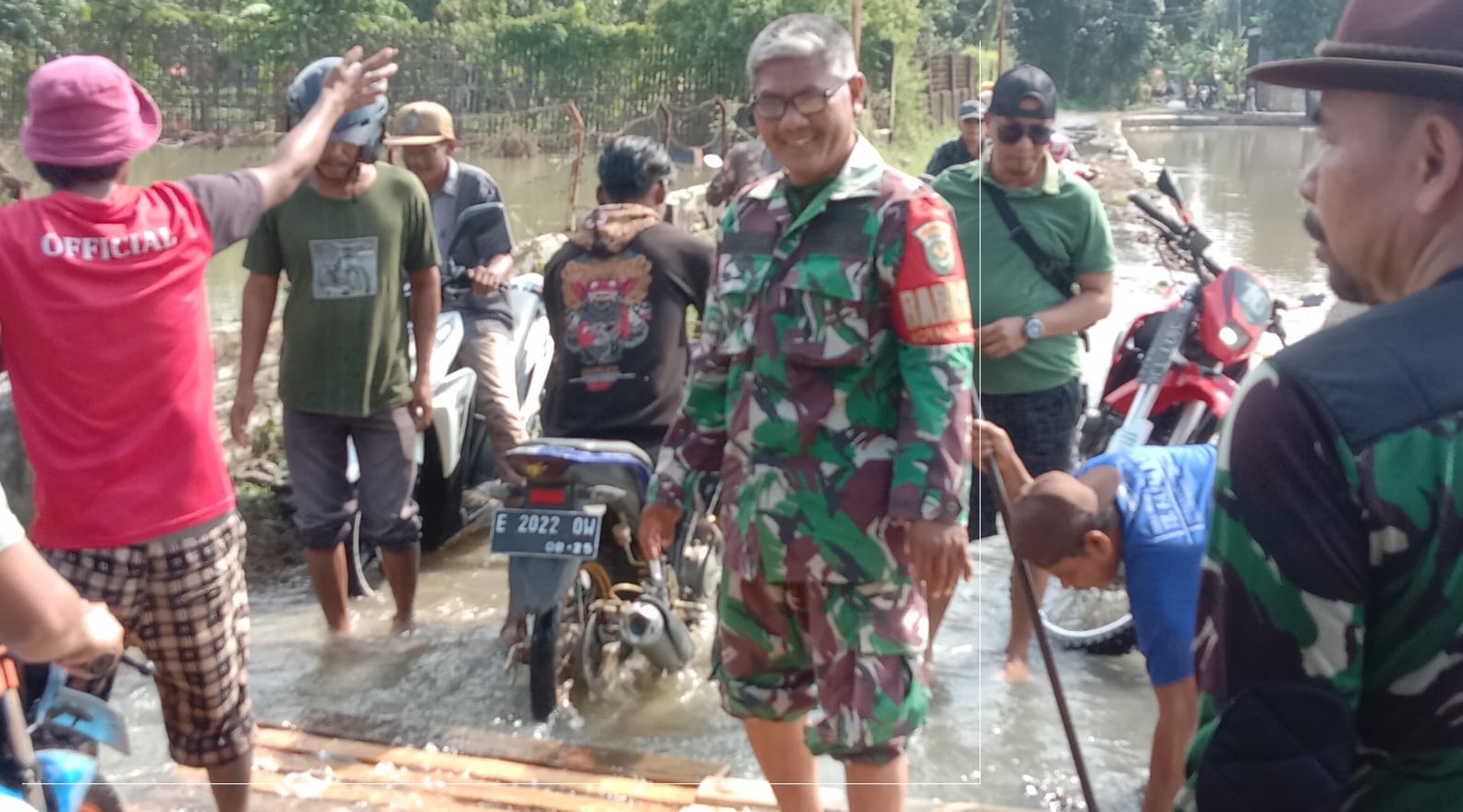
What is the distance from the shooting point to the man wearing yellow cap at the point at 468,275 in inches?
205

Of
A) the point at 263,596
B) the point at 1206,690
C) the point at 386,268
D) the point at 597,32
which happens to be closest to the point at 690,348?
the point at 386,268

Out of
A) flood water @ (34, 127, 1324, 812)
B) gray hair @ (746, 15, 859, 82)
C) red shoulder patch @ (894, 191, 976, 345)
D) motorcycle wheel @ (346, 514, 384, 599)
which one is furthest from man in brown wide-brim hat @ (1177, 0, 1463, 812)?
motorcycle wheel @ (346, 514, 384, 599)

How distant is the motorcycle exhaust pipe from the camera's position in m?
3.97

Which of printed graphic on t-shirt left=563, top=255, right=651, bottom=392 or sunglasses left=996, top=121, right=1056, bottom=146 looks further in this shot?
printed graphic on t-shirt left=563, top=255, right=651, bottom=392

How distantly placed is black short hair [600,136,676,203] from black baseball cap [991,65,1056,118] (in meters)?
1.08

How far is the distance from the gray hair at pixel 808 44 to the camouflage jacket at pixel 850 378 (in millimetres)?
183

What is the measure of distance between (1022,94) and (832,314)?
170 centimetres

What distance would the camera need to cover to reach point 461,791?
10.7 ft

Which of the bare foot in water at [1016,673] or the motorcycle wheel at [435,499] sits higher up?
the motorcycle wheel at [435,499]

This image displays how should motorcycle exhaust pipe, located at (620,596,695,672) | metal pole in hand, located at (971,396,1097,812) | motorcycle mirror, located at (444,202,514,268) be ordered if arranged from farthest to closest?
motorcycle mirror, located at (444,202,514,268) < motorcycle exhaust pipe, located at (620,596,695,672) < metal pole in hand, located at (971,396,1097,812)

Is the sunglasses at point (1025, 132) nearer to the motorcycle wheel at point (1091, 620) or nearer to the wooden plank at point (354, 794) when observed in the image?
the motorcycle wheel at point (1091, 620)

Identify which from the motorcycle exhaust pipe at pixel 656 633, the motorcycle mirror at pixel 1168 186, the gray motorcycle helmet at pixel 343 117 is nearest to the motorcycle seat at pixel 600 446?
the motorcycle exhaust pipe at pixel 656 633

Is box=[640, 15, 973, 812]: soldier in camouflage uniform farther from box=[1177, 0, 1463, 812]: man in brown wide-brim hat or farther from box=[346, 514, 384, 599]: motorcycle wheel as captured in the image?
box=[346, 514, 384, 599]: motorcycle wheel

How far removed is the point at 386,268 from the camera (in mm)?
4203
